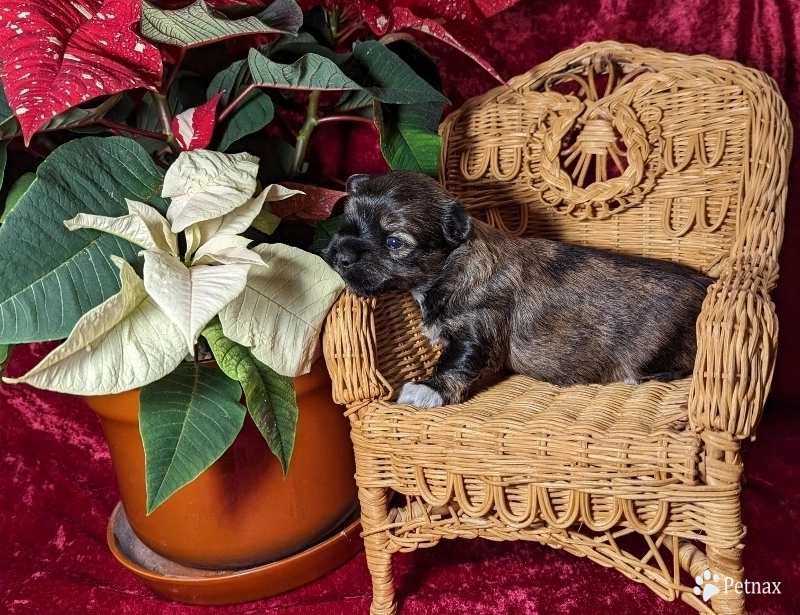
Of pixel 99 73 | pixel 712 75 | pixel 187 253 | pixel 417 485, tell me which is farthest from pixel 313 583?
pixel 712 75

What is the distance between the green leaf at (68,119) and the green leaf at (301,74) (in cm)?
25

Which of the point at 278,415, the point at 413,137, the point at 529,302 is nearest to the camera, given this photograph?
the point at 278,415

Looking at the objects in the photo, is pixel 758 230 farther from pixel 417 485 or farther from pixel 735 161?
pixel 417 485

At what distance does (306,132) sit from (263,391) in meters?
0.60

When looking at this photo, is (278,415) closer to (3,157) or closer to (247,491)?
(247,491)

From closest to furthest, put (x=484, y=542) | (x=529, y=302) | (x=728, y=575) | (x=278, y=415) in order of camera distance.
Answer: (x=728, y=575), (x=278, y=415), (x=529, y=302), (x=484, y=542)

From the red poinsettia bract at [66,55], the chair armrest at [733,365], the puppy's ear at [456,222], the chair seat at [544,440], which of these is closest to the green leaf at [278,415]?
the chair seat at [544,440]

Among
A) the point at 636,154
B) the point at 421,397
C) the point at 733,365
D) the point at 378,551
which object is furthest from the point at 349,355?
the point at 636,154

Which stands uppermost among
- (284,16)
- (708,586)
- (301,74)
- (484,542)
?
(284,16)

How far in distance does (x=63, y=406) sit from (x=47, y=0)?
1350 mm

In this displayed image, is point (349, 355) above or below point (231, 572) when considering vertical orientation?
above

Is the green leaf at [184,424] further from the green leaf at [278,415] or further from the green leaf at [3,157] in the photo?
the green leaf at [3,157]

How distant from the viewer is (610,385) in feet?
5.06

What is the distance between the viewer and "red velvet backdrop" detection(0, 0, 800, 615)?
63.5 inches
